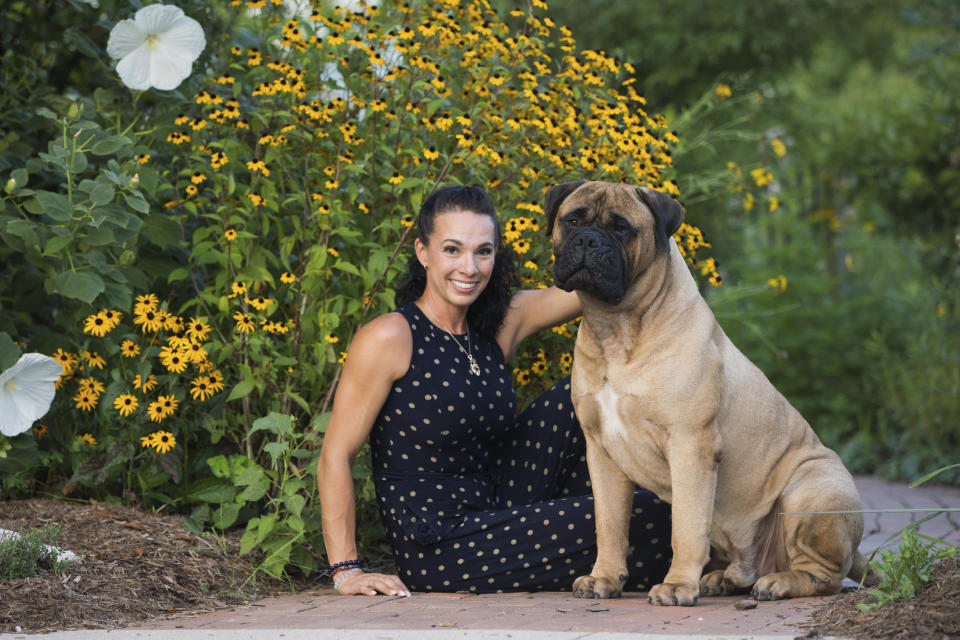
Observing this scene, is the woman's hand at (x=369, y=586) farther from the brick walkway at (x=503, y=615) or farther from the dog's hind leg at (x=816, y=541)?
the dog's hind leg at (x=816, y=541)

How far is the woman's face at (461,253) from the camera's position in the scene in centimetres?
421

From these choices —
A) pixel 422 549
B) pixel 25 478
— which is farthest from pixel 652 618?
pixel 25 478

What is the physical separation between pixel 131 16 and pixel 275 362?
5.88 feet

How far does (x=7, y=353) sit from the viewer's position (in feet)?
13.9

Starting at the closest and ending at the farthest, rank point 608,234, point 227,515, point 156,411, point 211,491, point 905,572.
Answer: point 905,572
point 608,234
point 156,411
point 227,515
point 211,491

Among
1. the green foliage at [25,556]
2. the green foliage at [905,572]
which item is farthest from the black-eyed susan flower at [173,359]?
the green foliage at [905,572]

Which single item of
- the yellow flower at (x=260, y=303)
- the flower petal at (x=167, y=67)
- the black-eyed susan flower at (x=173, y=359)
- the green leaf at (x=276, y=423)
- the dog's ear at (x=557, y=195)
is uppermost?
the flower petal at (x=167, y=67)

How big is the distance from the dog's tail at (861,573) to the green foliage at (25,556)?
271 centimetres

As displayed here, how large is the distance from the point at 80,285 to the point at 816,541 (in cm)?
274

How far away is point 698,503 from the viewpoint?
11.9 feet

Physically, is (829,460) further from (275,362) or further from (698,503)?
(275,362)

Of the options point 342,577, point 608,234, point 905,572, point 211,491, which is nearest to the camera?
point 905,572

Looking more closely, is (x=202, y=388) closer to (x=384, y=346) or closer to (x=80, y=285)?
(x=80, y=285)

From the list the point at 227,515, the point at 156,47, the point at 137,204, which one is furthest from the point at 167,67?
the point at 227,515
